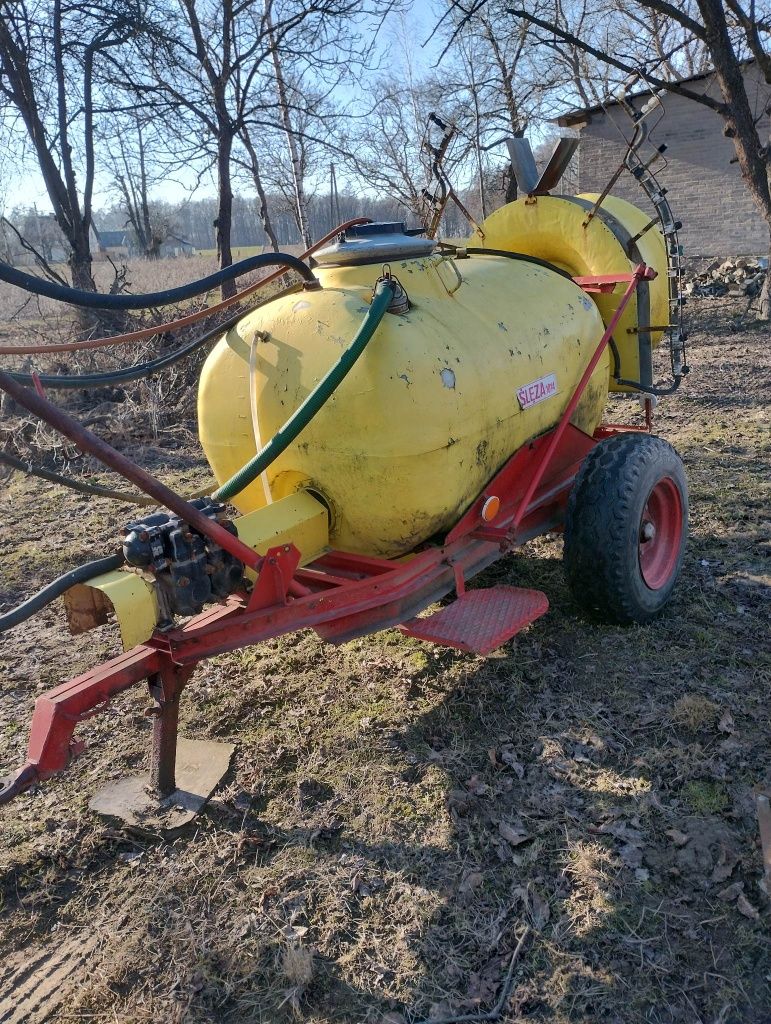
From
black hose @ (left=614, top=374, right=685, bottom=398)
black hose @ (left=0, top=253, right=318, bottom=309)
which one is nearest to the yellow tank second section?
black hose @ (left=0, top=253, right=318, bottom=309)

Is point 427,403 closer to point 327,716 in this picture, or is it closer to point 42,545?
point 327,716

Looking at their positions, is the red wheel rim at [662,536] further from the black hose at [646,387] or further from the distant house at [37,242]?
the distant house at [37,242]

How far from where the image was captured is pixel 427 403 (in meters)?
2.74

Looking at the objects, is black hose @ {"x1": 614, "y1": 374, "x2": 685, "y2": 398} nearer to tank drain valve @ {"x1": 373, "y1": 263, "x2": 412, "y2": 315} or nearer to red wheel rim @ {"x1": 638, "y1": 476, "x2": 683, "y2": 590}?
red wheel rim @ {"x1": 638, "y1": 476, "x2": 683, "y2": 590}

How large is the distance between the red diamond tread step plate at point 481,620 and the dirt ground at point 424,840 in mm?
344

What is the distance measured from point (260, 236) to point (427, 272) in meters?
73.8

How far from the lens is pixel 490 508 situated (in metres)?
3.20

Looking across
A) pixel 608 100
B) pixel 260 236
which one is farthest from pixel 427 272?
pixel 260 236

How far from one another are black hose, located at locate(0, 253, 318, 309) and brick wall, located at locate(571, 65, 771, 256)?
48.2ft

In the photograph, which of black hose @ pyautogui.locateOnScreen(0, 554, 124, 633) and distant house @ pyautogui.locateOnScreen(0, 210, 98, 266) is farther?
distant house @ pyautogui.locateOnScreen(0, 210, 98, 266)

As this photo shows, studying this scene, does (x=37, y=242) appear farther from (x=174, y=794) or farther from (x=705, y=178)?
(x=174, y=794)

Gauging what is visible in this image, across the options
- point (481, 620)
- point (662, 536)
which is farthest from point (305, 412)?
point (662, 536)

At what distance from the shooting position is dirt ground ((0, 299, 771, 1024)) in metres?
2.14

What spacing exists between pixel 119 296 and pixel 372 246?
3.84 feet
